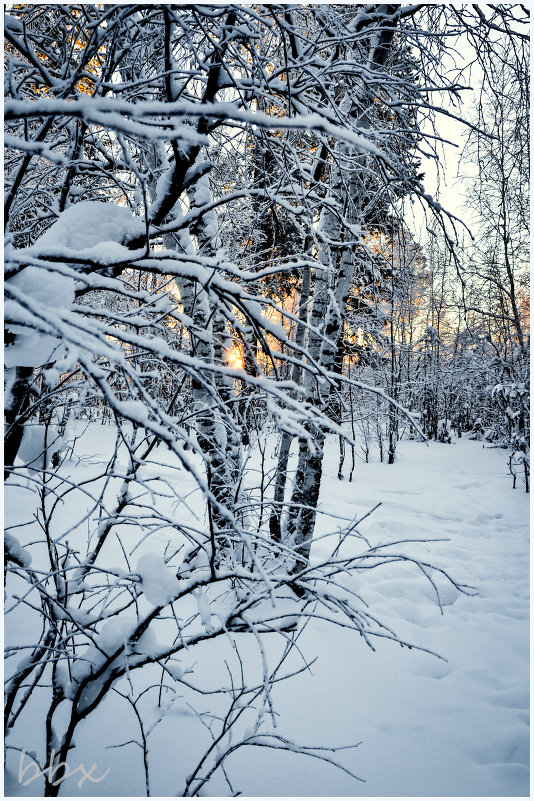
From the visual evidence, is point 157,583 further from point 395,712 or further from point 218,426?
point 218,426

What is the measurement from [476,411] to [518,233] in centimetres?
1226

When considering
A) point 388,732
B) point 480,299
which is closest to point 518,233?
point 480,299

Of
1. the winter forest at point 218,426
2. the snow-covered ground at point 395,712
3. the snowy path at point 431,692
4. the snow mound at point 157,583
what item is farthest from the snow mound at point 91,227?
the snowy path at point 431,692

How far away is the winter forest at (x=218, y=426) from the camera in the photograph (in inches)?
38.0

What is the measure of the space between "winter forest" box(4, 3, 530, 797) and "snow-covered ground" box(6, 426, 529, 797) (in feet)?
0.05

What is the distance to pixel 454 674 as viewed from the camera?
2.76 meters

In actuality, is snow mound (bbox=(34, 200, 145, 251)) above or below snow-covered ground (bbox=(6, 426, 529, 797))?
above

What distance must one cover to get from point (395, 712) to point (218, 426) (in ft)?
7.41

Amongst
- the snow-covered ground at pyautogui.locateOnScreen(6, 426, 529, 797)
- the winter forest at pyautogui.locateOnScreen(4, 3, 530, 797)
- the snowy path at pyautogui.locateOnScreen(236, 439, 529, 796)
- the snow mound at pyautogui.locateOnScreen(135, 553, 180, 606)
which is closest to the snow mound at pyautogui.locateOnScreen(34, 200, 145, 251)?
the winter forest at pyautogui.locateOnScreen(4, 3, 530, 797)

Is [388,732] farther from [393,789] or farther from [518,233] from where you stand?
[518,233]

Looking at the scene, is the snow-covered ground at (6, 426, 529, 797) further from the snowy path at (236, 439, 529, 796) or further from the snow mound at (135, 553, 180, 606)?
the snow mound at (135, 553, 180, 606)

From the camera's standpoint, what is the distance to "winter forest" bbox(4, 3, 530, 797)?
966 millimetres

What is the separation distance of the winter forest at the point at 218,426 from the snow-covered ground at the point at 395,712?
0.02 metres

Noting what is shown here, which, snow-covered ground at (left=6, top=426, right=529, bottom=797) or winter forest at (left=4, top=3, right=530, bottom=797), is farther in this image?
snow-covered ground at (left=6, top=426, right=529, bottom=797)
